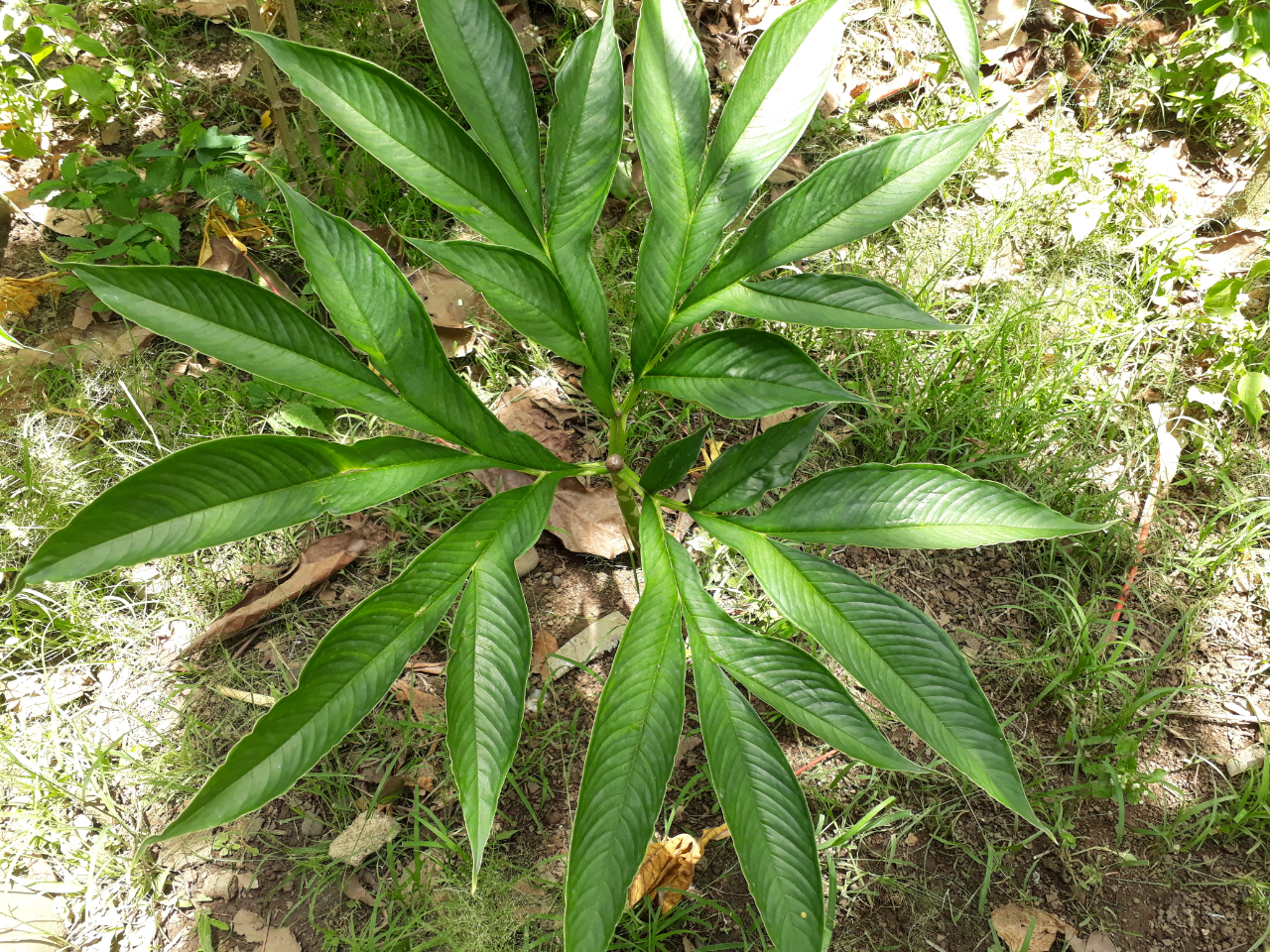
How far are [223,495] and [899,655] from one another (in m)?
0.86

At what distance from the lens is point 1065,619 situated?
177 centimetres

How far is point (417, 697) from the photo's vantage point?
1740 millimetres

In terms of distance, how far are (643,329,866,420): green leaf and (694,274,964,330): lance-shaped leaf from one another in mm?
61

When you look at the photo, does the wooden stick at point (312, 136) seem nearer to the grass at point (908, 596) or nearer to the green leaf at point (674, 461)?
the grass at point (908, 596)

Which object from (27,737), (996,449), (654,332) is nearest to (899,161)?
(654,332)

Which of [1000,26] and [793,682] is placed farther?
[1000,26]

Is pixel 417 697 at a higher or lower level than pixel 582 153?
lower

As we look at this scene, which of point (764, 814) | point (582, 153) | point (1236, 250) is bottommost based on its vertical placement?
point (764, 814)

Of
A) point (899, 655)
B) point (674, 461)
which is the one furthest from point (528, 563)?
point (899, 655)

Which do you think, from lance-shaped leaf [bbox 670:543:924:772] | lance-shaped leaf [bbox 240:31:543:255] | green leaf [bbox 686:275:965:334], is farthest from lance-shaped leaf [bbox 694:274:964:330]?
lance-shaped leaf [bbox 670:543:924:772]

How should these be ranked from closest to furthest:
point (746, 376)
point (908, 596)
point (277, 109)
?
point (746, 376) → point (908, 596) → point (277, 109)

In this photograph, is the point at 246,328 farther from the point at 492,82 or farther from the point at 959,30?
the point at 959,30

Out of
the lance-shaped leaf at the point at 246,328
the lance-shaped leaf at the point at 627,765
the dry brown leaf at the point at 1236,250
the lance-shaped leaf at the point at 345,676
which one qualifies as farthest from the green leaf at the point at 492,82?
the dry brown leaf at the point at 1236,250

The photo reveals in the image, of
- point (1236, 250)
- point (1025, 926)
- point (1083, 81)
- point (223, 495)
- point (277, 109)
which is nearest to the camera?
point (223, 495)
